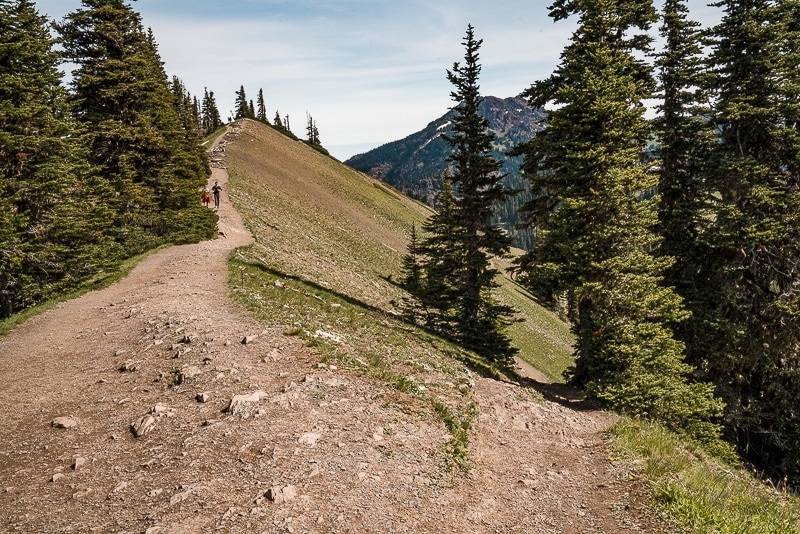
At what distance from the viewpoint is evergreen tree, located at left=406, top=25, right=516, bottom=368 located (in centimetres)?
2117

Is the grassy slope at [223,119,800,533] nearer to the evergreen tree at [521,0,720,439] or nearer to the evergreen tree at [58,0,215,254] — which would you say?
the evergreen tree at [521,0,720,439]

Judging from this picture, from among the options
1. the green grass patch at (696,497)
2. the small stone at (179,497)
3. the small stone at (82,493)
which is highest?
the small stone at (179,497)

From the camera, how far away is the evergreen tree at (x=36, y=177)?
55.6 ft

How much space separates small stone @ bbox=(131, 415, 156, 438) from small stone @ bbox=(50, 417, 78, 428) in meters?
1.45

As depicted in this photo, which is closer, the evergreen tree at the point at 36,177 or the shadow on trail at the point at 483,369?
the shadow on trail at the point at 483,369

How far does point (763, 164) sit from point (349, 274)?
24.5 meters

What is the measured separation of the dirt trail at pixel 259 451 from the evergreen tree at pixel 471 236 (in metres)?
8.89

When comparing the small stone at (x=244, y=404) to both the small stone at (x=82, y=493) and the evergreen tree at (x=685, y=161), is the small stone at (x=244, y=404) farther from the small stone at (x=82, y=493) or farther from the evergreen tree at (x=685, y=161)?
the evergreen tree at (x=685, y=161)

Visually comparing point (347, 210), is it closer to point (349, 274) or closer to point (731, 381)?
point (349, 274)

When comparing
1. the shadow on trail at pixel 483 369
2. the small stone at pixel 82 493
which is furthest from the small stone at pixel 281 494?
the shadow on trail at pixel 483 369

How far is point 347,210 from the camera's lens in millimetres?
57125

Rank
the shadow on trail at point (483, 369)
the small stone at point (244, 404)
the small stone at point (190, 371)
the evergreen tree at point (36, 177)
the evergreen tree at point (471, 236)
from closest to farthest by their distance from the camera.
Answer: the small stone at point (244, 404), the small stone at point (190, 371), the shadow on trail at point (483, 369), the evergreen tree at point (36, 177), the evergreen tree at point (471, 236)

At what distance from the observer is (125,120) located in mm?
25719

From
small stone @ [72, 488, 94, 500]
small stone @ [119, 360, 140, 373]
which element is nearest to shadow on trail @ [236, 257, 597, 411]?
small stone @ [119, 360, 140, 373]
